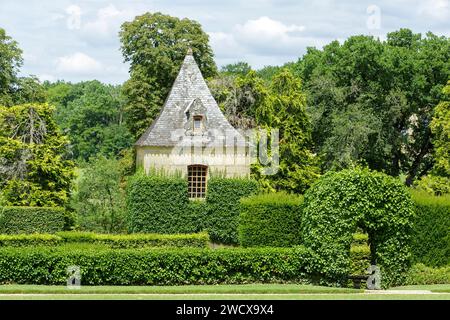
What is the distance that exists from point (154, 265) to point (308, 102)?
110 ft

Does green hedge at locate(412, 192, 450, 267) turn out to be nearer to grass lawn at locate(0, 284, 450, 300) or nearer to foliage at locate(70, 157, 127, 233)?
grass lawn at locate(0, 284, 450, 300)

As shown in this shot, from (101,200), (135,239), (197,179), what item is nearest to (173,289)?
(135,239)

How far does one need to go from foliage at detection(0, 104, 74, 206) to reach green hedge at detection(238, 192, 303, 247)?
16.3 metres

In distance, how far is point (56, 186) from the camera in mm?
55000

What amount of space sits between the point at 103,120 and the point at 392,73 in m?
53.0

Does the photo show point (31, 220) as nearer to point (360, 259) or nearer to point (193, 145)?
point (193, 145)

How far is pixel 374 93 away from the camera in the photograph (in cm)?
6844

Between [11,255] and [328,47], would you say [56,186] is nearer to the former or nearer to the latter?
[11,255]

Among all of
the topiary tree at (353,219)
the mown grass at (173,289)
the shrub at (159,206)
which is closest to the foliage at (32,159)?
the shrub at (159,206)

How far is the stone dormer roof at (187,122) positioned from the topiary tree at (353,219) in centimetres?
1920

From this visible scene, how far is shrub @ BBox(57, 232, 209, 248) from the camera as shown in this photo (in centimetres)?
4651

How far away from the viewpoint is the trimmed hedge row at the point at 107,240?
44531 mm

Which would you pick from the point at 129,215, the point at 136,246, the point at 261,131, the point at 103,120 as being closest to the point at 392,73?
the point at 261,131

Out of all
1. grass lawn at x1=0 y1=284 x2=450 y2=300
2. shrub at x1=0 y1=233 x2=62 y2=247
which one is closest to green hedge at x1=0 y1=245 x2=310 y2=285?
grass lawn at x1=0 y1=284 x2=450 y2=300
